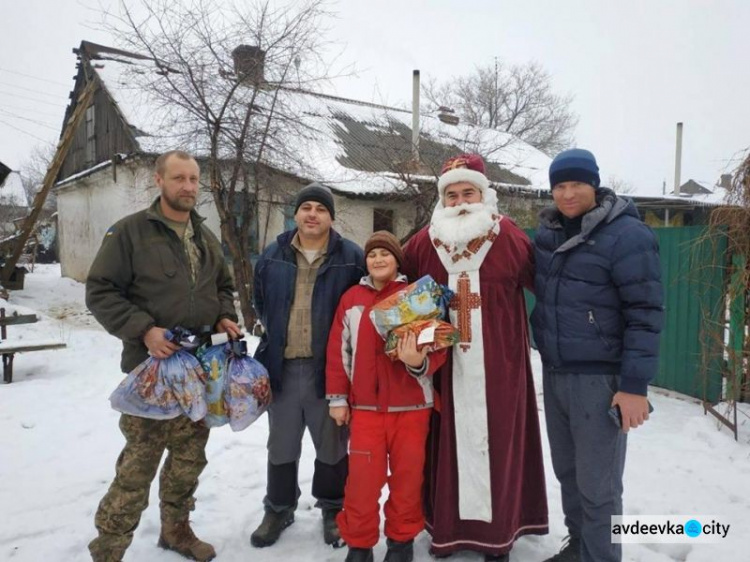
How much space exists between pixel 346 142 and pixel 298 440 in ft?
41.4

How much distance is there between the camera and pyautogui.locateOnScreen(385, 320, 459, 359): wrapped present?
2.24 metres

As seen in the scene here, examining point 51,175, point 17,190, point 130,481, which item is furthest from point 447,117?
point 17,190

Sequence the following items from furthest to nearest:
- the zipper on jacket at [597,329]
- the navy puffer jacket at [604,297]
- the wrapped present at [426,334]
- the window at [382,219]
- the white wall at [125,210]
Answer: the window at [382,219] → the white wall at [125,210] → the wrapped present at [426,334] → the zipper on jacket at [597,329] → the navy puffer jacket at [604,297]

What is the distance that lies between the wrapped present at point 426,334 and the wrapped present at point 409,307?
0.09 feet

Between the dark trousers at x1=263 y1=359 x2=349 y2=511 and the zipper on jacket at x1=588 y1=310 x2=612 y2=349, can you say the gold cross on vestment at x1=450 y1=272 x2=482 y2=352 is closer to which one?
the zipper on jacket at x1=588 y1=310 x2=612 y2=349

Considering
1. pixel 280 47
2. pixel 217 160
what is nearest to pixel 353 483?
pixel 217 160

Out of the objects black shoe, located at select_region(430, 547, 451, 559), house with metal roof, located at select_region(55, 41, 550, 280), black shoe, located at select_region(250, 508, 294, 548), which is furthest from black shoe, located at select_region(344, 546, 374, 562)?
house with metal roof, located at select_region(55, 41, 550, 280)

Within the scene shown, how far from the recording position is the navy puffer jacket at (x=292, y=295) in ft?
8.67

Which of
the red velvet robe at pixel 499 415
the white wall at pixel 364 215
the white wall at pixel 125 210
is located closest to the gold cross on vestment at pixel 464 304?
the red velvet robe at pixel 499 415

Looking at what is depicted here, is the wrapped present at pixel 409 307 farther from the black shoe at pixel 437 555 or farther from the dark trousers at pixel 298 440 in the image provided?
the black shoe at pixel 437 555

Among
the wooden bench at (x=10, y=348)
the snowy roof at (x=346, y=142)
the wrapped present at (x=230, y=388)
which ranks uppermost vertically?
the snowy roof at (x=346, y=142)

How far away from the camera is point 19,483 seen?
3.26 m

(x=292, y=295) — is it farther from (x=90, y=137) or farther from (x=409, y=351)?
(x=90, y=137)

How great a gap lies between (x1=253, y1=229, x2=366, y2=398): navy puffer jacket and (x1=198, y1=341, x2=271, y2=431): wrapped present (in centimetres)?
21
